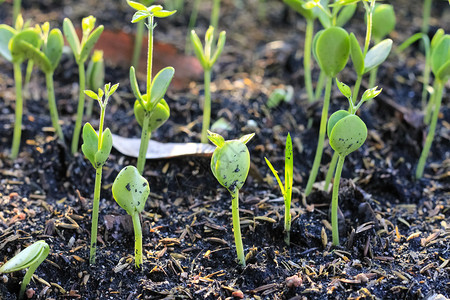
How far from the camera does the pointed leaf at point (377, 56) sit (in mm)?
1458

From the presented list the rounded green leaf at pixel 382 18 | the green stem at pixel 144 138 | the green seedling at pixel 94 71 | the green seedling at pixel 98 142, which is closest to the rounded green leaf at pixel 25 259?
the green seedling at pixel 98 142

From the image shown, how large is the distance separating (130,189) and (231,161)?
0.76 ft

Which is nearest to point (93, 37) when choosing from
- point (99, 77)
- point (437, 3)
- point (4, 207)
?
point (99, 77)

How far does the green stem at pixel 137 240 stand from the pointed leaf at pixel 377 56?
725mm

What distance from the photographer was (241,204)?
5.13 ft

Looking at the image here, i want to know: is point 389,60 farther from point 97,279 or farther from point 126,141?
point 97,279

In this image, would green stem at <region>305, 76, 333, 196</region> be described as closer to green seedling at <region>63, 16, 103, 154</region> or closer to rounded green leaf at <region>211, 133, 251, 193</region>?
rounded green leaf at <region>211, 133, 251, 193</region>

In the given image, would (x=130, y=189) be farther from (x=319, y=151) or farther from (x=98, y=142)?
(x=319, y=151)

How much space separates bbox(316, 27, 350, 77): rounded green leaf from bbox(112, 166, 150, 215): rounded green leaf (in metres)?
0.60

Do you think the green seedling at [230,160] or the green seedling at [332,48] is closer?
the green seedling at [230,160]

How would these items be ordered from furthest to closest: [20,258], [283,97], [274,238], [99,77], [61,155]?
[283,97] < [99,77] < [61,155] < [274,238] < [20,258]

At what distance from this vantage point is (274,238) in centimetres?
145

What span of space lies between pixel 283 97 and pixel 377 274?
0.90 meters

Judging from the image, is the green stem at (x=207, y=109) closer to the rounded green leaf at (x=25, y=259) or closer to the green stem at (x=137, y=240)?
the green stem at (x=137, y=240)
